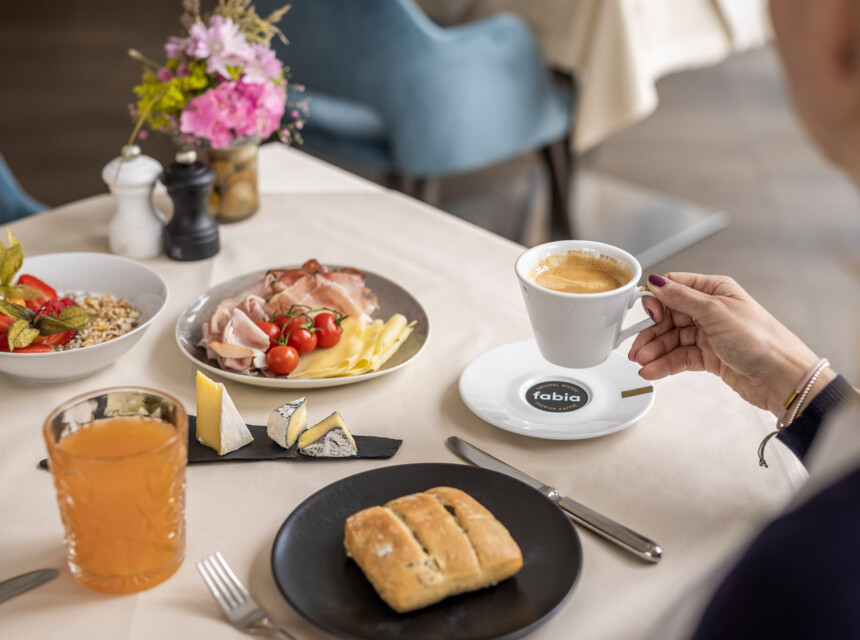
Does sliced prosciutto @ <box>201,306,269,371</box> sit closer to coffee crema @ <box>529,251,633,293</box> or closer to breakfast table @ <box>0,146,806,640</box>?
breakfast table @ <box>0,146,806,640</box>

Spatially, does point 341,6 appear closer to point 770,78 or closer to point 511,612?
point 511,612

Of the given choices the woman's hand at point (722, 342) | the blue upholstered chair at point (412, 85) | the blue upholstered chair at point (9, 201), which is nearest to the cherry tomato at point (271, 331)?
the woman's hand at point (722, 342)

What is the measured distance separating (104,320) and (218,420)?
1.05 ft

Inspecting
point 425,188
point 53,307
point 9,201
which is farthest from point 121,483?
point 425,188

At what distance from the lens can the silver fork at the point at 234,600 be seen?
2.31 ft

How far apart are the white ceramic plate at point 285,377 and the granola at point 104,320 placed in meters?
0.07

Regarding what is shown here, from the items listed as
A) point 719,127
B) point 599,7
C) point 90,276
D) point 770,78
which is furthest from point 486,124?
point 770,78

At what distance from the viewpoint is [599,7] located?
260cm

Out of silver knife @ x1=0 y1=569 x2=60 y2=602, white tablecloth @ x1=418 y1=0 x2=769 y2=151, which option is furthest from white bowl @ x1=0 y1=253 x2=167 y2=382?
white tablecloth @ x1=418 y1=0 x2=769 y2=151

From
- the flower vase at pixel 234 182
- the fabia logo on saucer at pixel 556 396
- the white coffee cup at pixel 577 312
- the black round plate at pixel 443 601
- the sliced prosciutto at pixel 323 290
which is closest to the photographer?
the black round plate at pixel 443 601

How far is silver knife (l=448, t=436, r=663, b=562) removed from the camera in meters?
0.79

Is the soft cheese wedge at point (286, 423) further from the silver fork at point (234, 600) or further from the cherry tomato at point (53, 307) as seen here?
the cherry tomato at point (53, 307)

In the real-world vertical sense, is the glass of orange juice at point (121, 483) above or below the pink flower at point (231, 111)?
below

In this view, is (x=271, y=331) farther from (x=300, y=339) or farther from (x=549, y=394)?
(x=549, y=394)
